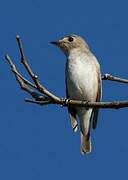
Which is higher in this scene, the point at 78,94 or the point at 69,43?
the point at 69,43

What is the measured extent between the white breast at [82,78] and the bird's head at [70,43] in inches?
34.7

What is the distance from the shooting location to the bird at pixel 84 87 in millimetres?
10852

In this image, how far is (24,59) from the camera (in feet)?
20.7

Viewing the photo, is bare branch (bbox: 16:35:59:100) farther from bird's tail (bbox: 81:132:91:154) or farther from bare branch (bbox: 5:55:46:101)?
bird's tail (bbox: 81:132:91:154)

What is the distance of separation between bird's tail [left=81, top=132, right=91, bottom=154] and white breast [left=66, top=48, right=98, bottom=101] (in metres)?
0.82

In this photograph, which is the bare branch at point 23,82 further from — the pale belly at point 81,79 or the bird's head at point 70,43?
the bird's head at point 70,43

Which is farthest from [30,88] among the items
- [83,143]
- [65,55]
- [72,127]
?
[65,55]


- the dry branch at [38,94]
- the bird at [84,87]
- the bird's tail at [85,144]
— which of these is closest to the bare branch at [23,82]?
the dry branch at [38,94]

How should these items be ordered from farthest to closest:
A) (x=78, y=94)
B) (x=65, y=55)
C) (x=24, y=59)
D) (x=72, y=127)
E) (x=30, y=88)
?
(x=65, y=55)
(x=78, y=94)
(x=72, y=127)
(x=30, y=88)
(x=24, y=59)

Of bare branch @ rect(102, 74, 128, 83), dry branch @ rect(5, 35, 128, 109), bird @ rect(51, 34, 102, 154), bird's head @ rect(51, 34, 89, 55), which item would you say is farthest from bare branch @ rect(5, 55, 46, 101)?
bird's head @ rect(51, 34, 89, 55)

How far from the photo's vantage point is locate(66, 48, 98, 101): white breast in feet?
35.6

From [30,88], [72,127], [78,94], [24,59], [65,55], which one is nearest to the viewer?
[24,59]

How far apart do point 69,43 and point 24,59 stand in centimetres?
608

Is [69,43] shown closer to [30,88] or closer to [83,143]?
[83,143]
